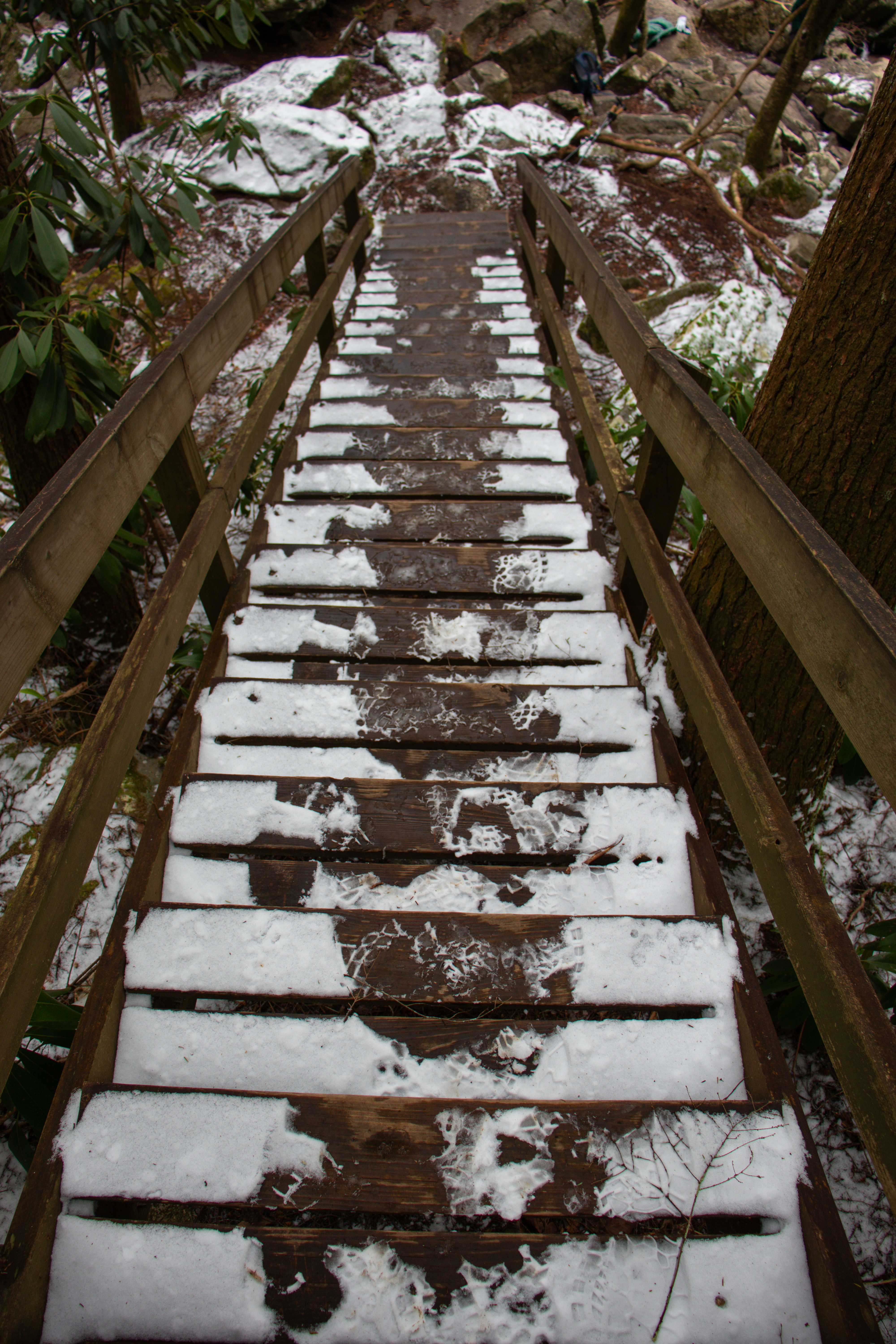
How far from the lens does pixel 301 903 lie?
57.8 inches

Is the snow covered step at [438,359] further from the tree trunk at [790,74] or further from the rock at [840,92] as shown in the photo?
the rock at [840,92]

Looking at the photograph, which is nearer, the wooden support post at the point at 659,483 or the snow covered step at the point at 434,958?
the snow covered step at the point at 434,958

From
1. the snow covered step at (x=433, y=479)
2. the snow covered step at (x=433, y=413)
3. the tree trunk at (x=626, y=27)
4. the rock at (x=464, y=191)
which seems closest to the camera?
the snow covered step at (x=433, y=479)

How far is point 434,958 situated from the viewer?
136 centimetres

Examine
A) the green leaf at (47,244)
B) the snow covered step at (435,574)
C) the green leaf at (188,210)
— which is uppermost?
the green leaf at (188,210)

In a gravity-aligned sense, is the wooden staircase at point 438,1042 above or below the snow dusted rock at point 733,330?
below

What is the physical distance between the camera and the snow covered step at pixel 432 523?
259cm

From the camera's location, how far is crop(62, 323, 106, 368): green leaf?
82.7 inches

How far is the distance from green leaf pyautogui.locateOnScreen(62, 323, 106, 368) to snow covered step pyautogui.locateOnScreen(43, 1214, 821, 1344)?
2.26 m

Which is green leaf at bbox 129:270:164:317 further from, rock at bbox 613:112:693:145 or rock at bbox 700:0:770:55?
rock at bbox 700:0:770:55

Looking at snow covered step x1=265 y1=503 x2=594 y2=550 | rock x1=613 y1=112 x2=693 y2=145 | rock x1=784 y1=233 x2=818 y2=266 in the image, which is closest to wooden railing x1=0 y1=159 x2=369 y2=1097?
snow covered step x1=265 y1=503 x2=594 y2=550

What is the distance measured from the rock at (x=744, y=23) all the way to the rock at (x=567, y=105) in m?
4.95

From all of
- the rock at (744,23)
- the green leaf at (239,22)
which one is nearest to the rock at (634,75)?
the rock at (744,23)

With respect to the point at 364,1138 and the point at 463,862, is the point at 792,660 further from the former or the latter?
the point at 364,1138
